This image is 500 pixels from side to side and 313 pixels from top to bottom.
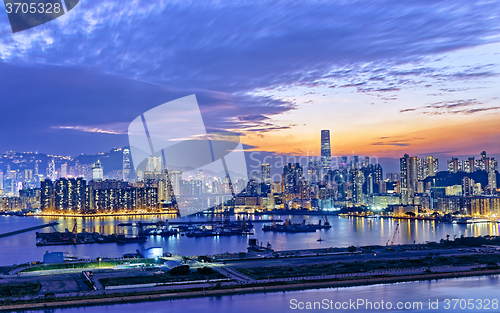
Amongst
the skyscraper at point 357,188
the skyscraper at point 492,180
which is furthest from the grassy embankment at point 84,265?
the skyscraper at point 492,180

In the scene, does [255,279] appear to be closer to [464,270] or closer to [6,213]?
[464,270]

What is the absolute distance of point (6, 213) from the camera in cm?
4756

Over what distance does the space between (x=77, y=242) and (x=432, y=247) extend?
14.2 m

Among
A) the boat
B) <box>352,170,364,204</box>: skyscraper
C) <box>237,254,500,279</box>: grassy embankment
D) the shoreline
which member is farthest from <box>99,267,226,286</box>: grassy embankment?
<box>352,170,364,204</box>: skyscraper

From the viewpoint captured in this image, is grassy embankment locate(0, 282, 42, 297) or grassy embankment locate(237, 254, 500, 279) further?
grassy embankment locate(237, 254, 500, 279)

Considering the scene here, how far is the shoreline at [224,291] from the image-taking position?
8.10 metres

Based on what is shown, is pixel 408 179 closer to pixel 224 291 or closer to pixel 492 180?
pixel 492 180

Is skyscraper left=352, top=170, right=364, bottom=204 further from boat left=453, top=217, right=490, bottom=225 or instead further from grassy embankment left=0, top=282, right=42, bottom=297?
grassy embankment left=0, top=282, right=42, bottom=297

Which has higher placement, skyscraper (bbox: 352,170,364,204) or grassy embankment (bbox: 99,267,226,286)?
skyscraper (bbox: 352,170,364,204)

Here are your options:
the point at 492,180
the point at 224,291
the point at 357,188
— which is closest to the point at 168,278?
the point at 224,291

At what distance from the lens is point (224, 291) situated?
9.16 m

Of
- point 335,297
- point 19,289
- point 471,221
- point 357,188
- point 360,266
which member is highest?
point 357,188

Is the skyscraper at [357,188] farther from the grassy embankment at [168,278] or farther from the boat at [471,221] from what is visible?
the grassy embankment at [168,278]

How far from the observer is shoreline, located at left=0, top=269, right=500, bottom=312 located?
8102 millimetres
